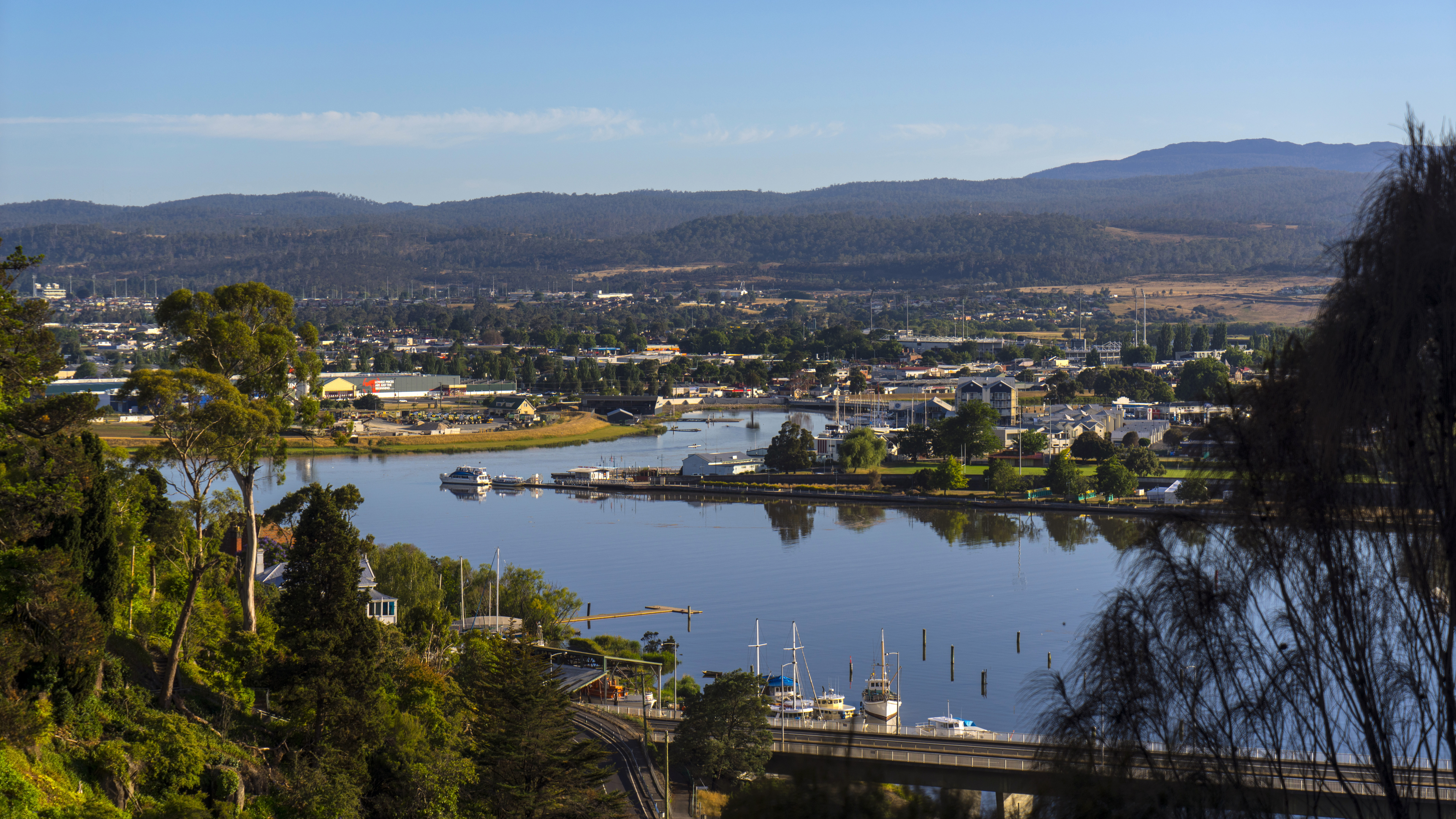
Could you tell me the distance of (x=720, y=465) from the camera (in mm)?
22812

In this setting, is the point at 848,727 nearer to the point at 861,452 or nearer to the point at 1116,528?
the point at 1116,528

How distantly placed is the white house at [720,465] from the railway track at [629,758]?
1473cm

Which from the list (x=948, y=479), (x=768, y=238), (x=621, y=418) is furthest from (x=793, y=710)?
(x=768, y=238)

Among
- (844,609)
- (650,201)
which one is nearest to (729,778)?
(844,609)

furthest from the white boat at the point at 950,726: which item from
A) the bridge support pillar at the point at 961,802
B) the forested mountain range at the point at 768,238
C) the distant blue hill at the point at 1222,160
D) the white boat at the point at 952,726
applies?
the distant blue hill at the point at 1222,160

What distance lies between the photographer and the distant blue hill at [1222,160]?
162750 millimetres

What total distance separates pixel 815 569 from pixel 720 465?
799 centimetres

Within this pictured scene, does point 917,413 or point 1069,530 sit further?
point 917,413

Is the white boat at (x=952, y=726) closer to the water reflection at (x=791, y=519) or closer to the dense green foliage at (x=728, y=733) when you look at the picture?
the dense green foliage at (x=728, y=733)

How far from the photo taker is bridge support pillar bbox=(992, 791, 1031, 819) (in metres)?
3.00

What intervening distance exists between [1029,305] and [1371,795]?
71.1 m

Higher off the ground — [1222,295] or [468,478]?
[1222,295]

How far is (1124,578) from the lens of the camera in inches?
155

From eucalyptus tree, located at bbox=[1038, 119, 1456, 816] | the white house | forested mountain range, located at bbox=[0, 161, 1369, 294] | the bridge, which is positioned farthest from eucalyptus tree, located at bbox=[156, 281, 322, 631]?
forested mountain range, located at bbox=[0, 161, 1369, 294]
